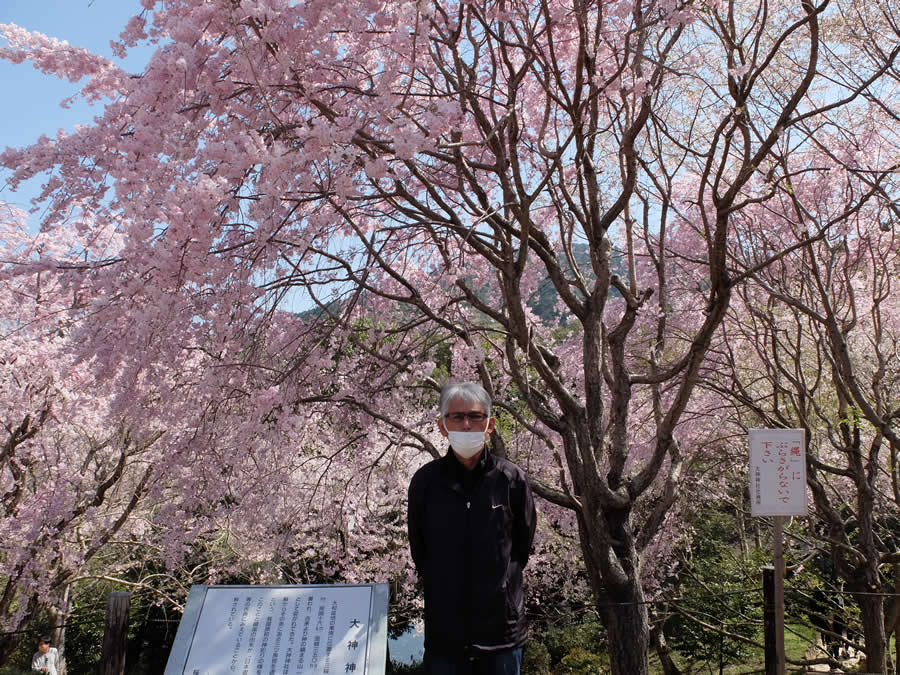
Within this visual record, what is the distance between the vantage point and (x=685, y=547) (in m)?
9.98

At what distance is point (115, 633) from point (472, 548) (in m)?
1.38

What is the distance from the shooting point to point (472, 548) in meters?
2.30

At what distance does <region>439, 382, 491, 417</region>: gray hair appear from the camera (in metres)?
2.44

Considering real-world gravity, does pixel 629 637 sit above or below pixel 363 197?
below

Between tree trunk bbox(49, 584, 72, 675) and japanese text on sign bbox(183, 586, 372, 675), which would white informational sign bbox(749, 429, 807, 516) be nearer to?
japanese text on sign bbox(183, 586, 372, 675)

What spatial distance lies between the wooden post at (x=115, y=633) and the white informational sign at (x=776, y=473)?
2.77 meters

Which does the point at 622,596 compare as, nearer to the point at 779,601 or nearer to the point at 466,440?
the point at 779,601

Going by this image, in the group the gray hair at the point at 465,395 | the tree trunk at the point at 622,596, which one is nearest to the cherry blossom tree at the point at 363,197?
the tree trunk at the point at 622,596

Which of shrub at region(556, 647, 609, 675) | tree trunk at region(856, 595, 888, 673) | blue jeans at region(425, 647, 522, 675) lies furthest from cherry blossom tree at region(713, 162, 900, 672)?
shrub at region(556, 647, 609, 675)

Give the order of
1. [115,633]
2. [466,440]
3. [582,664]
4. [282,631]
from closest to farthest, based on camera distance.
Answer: [282,631], [466,440], [115,633], [582,664]

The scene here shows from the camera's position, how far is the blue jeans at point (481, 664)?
226cm

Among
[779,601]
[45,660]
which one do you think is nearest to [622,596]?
[779,601]

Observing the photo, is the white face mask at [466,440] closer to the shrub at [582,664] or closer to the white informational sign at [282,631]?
the white informational sign at [282,631]

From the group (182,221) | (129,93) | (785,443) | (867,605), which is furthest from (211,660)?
(867,605)
